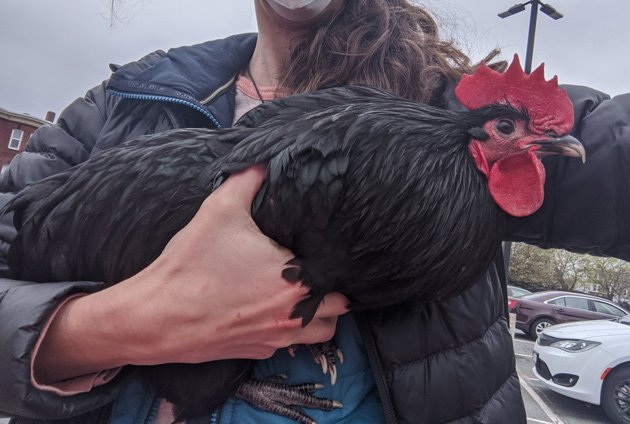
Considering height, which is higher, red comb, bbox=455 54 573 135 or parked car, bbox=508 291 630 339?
red comb, bbox=455 54 573 135

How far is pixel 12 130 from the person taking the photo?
1009 inches

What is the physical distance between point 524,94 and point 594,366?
6439 millimetres

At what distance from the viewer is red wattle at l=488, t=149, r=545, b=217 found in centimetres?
101

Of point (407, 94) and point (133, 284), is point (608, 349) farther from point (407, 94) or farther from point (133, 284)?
point (133, 284)

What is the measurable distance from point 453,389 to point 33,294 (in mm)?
1037

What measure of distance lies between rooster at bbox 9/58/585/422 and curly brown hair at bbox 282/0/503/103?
242 millimetres

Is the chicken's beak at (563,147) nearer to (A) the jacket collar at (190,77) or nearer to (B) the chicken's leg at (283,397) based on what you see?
Result: (B) the chicken's leg at (283,397)

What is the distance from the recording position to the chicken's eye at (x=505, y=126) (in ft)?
3.53

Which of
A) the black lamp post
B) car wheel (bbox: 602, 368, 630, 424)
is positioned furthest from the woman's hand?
the black lamp post

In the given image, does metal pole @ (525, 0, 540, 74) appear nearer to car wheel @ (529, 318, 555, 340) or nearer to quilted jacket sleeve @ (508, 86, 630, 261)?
quilted jacket sleeve @ (508, 86, 630, 261)

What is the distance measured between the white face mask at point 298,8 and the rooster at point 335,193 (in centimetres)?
46

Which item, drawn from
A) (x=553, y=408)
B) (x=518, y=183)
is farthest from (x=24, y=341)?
(x=553, y=408)

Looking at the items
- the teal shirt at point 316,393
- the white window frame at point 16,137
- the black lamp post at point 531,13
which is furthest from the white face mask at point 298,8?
the white window frame at point 16,137

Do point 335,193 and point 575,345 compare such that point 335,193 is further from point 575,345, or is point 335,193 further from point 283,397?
point 575,345
